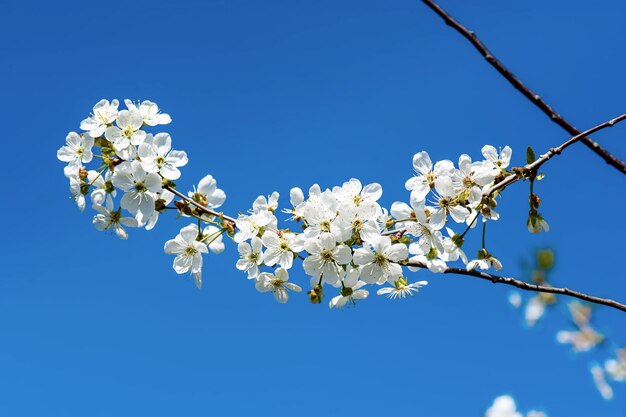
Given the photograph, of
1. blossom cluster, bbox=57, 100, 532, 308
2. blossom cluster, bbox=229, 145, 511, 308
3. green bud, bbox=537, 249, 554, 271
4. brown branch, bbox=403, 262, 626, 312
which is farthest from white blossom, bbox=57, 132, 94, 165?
green bud, bbox=537, 249, 554, 271

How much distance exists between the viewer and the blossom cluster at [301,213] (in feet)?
6.68

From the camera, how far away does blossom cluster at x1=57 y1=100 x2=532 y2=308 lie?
80.2 inches

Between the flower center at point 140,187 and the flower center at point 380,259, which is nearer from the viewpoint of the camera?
the flower center at point 380,259

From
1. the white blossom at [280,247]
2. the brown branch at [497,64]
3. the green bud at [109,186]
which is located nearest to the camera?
the brown branch at [497,64]

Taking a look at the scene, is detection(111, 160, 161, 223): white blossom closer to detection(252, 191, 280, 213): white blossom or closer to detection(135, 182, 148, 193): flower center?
detection(135, 182, 148, 193): flower center

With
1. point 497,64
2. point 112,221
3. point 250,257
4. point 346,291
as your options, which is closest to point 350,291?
point 346,291

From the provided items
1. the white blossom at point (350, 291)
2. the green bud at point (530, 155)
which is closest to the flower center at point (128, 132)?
the white blossom at point (350, 291)

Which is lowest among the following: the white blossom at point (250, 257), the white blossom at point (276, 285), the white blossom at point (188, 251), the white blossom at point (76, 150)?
the white blossom at point (276, 285)

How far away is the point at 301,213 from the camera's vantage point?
87.0 inches

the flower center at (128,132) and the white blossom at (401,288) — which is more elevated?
the flower center at (128,132)

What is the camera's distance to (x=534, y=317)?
8.79 feet

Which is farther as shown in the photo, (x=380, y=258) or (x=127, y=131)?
(x=127, y=131)

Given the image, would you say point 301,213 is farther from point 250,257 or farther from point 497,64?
point 497,64

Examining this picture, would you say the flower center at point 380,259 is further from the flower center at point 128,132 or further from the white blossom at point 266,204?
the flower center at point 128,132
